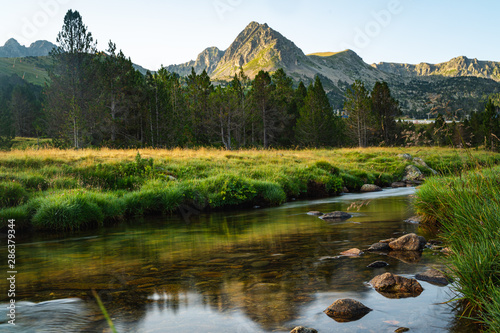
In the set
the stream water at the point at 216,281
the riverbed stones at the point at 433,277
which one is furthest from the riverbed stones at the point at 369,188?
the riverbed stones at the point at 433,277

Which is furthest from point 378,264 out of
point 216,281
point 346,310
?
point 216,281

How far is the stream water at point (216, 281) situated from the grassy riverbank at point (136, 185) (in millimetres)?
1669

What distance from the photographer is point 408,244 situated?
762 centimetres

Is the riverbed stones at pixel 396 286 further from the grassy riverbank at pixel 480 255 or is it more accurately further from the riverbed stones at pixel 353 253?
the riverbed stones at pixel 353 253

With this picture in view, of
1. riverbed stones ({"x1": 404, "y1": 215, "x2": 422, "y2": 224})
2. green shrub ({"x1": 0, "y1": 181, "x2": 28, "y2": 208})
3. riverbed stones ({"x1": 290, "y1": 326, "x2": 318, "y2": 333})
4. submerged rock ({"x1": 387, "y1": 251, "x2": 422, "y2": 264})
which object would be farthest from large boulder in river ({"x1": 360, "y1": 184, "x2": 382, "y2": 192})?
riverbed stones ({"x1": 290, "y1": 326, "x2": 318, "y2": 333})

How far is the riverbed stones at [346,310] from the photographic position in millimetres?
4453

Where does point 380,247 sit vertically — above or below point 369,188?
below

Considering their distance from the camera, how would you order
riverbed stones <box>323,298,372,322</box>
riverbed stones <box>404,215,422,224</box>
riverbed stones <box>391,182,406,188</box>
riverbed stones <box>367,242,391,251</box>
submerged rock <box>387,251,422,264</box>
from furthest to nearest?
riverbed stones <box>391,182,406,188</box>, riverbed stones <box>404,215,422,224</box>, riverbed stones <box>367,242,391,251</box>, submerged rock <box>387,251,422,264</box>, riverbed stones <box>323,298,372,322</box>

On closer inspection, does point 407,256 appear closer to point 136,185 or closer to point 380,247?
point 380,247

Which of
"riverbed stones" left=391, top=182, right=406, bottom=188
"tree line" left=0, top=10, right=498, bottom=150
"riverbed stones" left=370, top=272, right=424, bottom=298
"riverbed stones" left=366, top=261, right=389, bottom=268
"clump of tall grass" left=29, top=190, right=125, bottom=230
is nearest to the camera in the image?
"riverbed stones" left=370, top=272, right=424, bottom=298

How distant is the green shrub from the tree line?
17.6 m

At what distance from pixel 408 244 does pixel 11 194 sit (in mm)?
13756

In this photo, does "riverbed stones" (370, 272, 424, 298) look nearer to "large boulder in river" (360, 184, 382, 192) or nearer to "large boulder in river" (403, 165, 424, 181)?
"large boulder in river" (360, 184, 382, 192)

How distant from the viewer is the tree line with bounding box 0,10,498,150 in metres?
32.2
